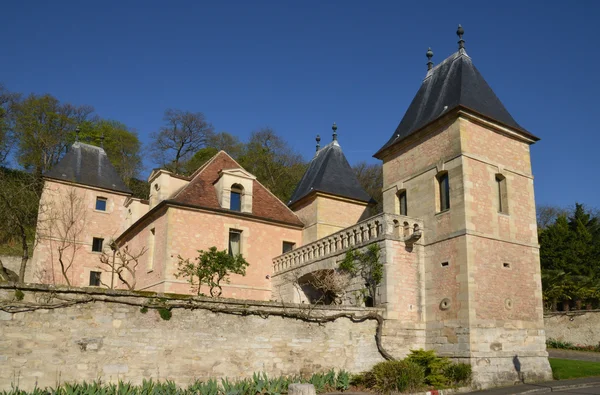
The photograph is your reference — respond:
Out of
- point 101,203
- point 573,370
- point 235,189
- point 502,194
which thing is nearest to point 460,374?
point 573,370

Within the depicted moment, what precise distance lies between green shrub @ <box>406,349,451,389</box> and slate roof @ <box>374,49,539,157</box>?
7.46m

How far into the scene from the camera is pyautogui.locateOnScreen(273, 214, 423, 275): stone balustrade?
15011 mm

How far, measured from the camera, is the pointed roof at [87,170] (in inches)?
1048

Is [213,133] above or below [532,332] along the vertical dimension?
above

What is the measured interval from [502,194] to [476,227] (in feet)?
7.11

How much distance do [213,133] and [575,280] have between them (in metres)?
29.2

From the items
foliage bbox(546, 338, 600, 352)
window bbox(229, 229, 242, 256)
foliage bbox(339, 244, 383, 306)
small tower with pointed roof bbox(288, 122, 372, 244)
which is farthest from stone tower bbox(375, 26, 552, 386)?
foliage bbox(546, 338, 600, 352)

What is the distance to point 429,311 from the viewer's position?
1488 cm

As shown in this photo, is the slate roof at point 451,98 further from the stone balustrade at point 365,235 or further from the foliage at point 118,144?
the foliage at point 118,144

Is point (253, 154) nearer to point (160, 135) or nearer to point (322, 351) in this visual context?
point (160, 135)

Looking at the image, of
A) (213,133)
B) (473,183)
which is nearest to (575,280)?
(473,183)

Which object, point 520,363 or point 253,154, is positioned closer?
point 520,363

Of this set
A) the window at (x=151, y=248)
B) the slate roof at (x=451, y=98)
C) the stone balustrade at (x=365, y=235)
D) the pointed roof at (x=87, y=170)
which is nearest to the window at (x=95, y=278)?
the pointed roof at (x=87, y=170)

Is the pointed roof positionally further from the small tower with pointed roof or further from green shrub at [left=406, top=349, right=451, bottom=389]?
green shrub at [left=406, top=349, right=451, bottom=389]
